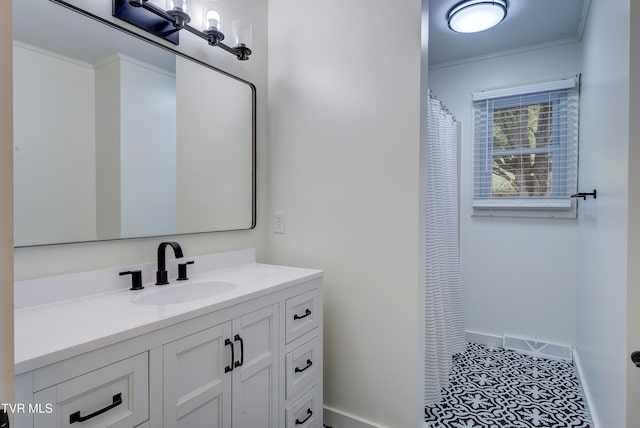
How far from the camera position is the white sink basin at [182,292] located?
4.52 feet

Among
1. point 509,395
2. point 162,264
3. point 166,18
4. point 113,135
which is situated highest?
point 166,18

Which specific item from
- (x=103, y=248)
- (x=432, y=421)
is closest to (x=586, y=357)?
(x=432, y=421)

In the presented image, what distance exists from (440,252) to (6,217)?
2266mm

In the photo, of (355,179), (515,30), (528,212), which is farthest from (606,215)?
(515,30)

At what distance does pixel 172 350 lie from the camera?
3.37 ft

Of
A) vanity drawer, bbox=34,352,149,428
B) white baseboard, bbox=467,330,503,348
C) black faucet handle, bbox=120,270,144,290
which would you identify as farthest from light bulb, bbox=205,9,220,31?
white baseboard, bbox=467,330,503,348

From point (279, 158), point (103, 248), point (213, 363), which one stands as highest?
point (279, 158)

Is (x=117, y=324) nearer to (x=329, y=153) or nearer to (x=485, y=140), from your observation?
(x=329, y=153)

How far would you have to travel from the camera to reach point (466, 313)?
10.4 feet

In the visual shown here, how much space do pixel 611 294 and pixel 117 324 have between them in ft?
5.98

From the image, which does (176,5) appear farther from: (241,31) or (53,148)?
(53,148)

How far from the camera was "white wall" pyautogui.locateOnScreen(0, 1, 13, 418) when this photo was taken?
0.42 metres

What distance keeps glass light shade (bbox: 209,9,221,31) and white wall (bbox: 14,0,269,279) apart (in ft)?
0.41

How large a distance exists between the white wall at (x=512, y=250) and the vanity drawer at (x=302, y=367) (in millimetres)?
1996
